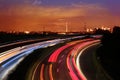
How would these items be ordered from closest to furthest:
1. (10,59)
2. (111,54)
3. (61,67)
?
(61,67) → (10,59) → (111,54)

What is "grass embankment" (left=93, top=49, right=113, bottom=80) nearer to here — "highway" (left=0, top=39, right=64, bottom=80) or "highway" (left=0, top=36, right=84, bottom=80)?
"highway" (left=0, top=36, right=84, bottom=80)

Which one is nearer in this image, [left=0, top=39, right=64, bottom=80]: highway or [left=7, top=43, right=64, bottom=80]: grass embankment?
[left=7, top=43, right=64, bottom=80]: grass embankment

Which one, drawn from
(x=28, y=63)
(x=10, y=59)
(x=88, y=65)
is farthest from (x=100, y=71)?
(x=10, y=59)

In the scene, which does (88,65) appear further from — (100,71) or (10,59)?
(10,59)

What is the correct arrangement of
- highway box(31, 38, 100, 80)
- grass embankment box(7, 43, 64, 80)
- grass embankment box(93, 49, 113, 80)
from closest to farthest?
highway box(31, 38, 100, 80) < grass embankment box(93, 49, 113, 80) < grass embankment box(7, 43, 64, 80)

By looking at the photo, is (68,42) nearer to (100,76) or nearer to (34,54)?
(34,54)

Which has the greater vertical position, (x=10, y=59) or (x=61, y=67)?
(x=10, y=59)

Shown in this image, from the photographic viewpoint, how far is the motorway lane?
5555cm

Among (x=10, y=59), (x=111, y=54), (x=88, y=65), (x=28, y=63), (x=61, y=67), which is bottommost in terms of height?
(x=88, y=65)

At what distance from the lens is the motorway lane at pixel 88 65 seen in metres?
55.5

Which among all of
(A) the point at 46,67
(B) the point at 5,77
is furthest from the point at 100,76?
(B) the point at 5,77

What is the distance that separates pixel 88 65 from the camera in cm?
6525

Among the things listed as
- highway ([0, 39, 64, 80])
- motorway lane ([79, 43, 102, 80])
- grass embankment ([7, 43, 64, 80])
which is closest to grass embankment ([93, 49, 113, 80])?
motorway lane ([79, 43, 102, 80])

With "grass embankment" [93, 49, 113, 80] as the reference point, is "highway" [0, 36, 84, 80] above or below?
above
